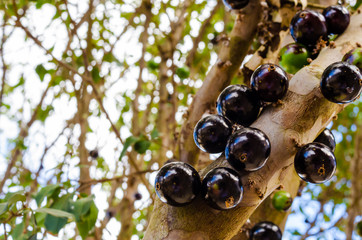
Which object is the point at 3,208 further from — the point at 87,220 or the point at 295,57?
the point at 295,57

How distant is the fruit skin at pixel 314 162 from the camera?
84cm

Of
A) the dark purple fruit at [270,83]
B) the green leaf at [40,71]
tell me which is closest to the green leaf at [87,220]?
the dark purple fruit at [270,83]

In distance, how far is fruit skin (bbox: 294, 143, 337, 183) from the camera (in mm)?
841

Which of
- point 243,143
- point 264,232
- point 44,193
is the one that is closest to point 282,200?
point 264,232

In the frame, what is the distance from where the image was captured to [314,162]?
2.76 feet

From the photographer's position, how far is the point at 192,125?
1329mm

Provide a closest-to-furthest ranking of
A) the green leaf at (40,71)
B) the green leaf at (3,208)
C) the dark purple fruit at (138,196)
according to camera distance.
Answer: the green leaf at (3,208) → the green leaf at (40,71) → the dark purple fruit at (138,196)

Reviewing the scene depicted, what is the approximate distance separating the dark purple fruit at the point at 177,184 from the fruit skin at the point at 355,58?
58cm

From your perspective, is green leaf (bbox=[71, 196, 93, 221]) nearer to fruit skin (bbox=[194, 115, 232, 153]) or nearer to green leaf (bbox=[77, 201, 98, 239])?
green leaf (bbox=[77, 201, 98, 239])

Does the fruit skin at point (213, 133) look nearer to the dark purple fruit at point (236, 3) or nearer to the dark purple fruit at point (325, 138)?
the dark purple fruit at point (325, 138)

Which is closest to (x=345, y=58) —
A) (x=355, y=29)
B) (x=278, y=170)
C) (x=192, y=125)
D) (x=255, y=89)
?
(x=355, y=29)

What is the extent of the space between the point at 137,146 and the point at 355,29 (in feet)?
3.57

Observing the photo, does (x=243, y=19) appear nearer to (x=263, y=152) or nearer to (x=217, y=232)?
(x=263, y=152)

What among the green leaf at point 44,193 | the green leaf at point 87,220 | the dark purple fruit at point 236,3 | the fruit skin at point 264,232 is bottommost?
the fruit skin at point 264,232
